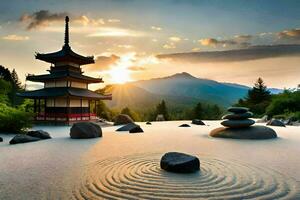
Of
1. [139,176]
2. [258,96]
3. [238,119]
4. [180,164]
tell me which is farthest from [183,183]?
[258,96]

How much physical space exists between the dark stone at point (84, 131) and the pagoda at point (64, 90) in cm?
1025

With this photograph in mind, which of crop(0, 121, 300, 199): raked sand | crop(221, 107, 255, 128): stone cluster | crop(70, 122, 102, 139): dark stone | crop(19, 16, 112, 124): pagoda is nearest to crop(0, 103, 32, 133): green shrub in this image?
crop(70, 122, 102, 139): dark stone

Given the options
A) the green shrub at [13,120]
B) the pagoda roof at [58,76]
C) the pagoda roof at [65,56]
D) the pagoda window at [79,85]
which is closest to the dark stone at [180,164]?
the green shrub at [13,120]

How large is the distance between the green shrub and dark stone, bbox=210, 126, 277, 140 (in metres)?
11.2

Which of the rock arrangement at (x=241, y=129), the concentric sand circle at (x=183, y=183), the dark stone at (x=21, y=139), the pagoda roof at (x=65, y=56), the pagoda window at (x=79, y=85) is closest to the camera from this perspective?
the concentric sand circle at (x=183, y=183)

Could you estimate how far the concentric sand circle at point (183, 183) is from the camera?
4.89 m

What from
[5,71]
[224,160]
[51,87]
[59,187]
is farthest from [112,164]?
[5,71]

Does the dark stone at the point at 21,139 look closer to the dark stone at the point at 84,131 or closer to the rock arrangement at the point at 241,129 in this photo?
the dark stone at the point at 84,131

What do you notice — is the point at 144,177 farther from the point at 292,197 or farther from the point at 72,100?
the point at 72,100

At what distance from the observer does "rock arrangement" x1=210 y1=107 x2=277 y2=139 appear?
13.8m

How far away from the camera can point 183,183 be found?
5578mm

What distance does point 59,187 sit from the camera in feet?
17.6

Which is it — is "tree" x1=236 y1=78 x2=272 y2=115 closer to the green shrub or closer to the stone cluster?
the stone cluster

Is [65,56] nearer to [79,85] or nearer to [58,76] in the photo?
[58,76]
